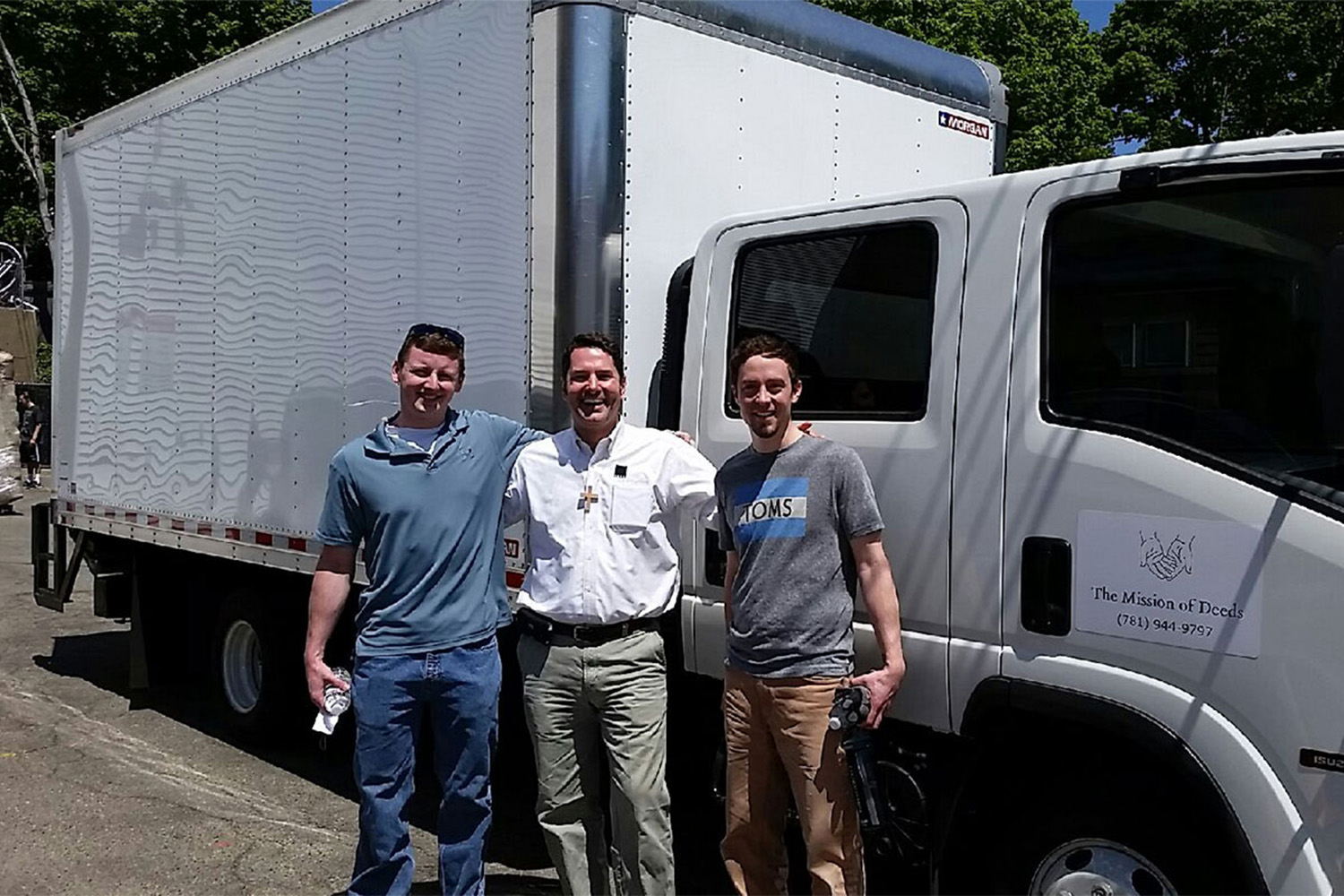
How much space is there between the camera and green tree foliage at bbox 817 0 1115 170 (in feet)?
→ 65.0

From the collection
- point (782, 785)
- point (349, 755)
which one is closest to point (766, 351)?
point (782, 785)

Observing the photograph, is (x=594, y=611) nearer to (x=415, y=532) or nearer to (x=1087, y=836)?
(x=415, y=532)

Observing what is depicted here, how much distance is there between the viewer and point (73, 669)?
873cm

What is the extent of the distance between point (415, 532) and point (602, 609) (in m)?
0.64

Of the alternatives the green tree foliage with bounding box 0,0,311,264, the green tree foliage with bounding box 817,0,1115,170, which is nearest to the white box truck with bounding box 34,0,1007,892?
the green tree foliage with bounding box 817,0,1115,170

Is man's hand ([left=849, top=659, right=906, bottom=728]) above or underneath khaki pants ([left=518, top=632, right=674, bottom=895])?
above

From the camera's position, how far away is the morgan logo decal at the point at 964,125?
5180mm

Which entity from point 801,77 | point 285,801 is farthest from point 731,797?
point 285,801

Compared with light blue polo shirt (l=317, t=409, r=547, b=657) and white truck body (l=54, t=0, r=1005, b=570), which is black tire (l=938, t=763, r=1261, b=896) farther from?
white truck body (l=54, t=0, r=1005, b=570)

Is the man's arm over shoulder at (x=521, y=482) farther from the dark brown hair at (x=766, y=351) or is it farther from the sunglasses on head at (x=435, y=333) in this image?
the dark brown hair at (x=766, y=351)

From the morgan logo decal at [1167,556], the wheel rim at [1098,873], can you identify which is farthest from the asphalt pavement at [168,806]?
the morgan logo decal at [1167,556]

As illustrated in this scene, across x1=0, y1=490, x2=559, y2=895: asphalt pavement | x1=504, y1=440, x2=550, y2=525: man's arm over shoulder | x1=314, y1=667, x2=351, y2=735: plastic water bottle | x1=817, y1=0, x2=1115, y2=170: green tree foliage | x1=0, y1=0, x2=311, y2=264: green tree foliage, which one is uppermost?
x1=0, y1=0, x2=311, y2=264: green tree foliage

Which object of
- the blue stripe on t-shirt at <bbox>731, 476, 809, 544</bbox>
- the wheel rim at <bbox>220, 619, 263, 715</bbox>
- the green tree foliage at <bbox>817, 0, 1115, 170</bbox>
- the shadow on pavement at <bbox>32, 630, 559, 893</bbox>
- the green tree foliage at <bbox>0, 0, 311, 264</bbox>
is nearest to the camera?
the blue stripe on t-shirt at <bbox>731, 476, 809, 544</bbox>

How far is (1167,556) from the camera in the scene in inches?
115
